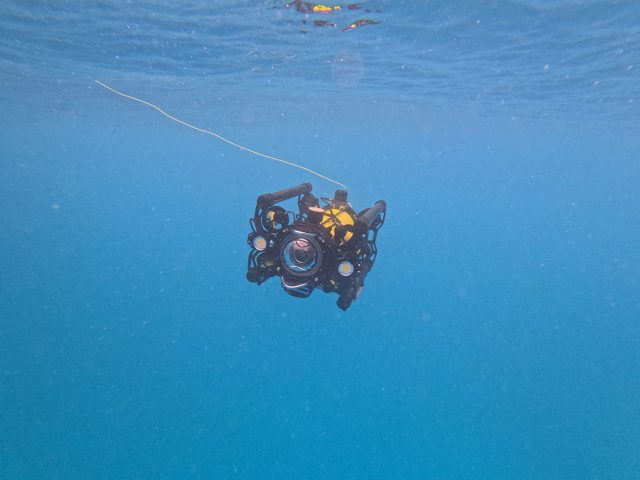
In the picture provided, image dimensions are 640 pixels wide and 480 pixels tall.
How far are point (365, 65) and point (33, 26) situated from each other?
35.4 feet

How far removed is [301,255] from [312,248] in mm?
206

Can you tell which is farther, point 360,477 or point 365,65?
point 365,65

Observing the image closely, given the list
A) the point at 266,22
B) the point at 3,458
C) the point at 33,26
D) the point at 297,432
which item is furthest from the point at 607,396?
the point at 33,26

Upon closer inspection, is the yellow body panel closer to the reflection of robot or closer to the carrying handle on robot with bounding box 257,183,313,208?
the reflection of robot

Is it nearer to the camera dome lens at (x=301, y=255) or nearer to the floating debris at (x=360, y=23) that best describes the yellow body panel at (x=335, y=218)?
the camera dome lens at (x=301, y=255)

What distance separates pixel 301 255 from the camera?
5.27m

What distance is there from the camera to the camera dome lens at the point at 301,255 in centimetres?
512

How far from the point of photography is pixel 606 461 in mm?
10773

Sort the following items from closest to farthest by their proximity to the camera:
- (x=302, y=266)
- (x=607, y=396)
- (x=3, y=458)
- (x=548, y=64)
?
1. (x=302, y=266)
2. (x=3, y=458)
3. (x=607, y=396)
4. (x=548, y=64)

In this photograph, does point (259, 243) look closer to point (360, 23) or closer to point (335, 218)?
point (335, 218)

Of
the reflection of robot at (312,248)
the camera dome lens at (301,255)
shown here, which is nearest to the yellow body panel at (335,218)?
the reflection of robot at (312,248)

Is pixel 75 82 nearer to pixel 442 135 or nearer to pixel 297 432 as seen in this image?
pixel 297 432

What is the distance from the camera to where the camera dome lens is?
512 centimetres

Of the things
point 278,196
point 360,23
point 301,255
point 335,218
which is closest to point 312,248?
point 301,255
